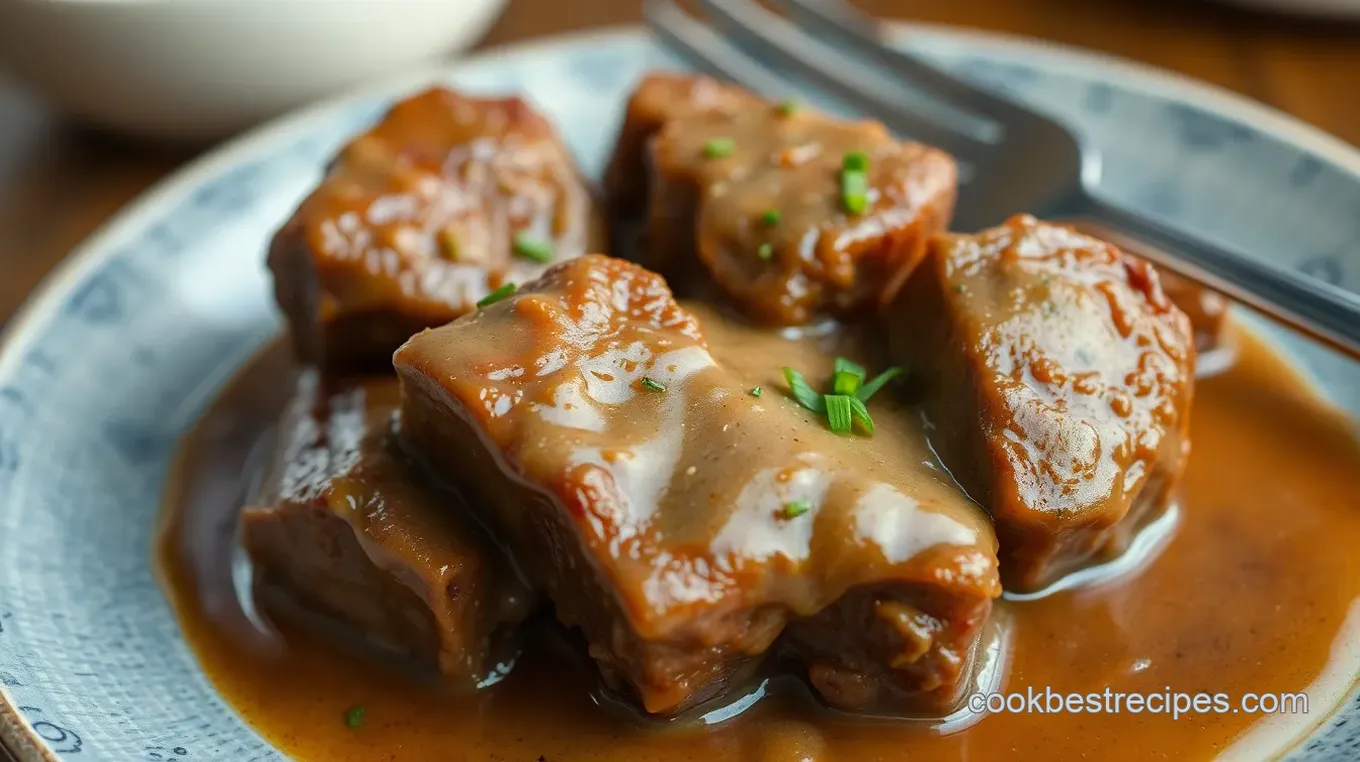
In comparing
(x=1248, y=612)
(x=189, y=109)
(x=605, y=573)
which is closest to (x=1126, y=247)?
(x=1248, y=612)

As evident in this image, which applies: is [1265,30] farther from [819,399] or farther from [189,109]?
[189,109]

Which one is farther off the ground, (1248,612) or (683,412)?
(683,412)

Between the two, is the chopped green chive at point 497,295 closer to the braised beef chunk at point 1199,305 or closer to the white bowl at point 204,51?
the braised beef chunk at point 1199,305

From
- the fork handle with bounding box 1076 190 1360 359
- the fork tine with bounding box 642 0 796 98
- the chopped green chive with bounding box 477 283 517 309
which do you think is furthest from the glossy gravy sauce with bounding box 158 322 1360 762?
the fork tine with bounding box 642 0 796 98

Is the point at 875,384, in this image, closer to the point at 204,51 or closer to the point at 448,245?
the point at 448,245

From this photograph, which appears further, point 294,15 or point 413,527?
point 294,15

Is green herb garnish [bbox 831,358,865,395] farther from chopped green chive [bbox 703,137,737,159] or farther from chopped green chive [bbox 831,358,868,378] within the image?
chopped green chive [bbox 703,137,737,159]

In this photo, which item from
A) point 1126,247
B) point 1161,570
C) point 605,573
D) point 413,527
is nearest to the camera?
point 605,573

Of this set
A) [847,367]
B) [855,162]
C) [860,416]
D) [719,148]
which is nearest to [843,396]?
[860,416]
